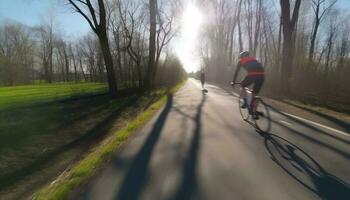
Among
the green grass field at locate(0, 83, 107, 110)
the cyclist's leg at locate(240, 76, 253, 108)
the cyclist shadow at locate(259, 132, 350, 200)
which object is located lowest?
the green grass field at locate(0, 83, 107, 110)

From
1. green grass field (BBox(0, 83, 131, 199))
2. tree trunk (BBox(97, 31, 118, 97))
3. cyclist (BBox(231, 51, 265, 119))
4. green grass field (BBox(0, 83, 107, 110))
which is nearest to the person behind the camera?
green grass field (BBox(0, 83, 131, 199))

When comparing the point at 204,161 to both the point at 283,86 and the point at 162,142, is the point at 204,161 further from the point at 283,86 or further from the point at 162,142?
the point at 283,86

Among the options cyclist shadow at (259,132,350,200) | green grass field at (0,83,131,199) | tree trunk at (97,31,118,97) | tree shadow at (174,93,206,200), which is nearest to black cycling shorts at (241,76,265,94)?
cyclist shadow at (259,132,350,200)

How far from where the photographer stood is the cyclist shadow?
376cm

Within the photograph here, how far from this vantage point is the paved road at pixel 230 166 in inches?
151

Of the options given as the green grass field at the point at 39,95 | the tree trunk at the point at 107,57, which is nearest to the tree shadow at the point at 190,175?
the tree trunk at the point at 107,57

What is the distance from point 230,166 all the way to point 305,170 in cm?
117

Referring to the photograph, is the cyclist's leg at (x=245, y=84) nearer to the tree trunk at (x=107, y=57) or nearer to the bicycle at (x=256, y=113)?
the bicycle at (x=256, y=113)

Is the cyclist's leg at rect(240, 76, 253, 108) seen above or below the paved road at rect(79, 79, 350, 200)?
above

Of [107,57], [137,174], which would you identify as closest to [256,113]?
[137,174]

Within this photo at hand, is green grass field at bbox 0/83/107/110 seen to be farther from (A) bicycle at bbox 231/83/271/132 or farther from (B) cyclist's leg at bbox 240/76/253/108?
(A) bicycle at bbox 231/83/271/132

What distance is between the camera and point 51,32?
80312mm

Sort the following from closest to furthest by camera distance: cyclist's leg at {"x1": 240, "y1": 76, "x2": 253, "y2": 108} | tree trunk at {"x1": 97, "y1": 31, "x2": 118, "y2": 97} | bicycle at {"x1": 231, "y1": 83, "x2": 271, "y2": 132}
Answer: bicycle at {"x1": 231, "y1": 83, "x2": 271, "y2": 132} → cyclist's leg at {"x1": 240, "y1": 76, "x2": 253, "y2": 108} → tree trunk at {"x1": 97, "y1": 31, "x2": 118, "y2": 97}

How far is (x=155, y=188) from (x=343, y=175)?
282 centimetres
